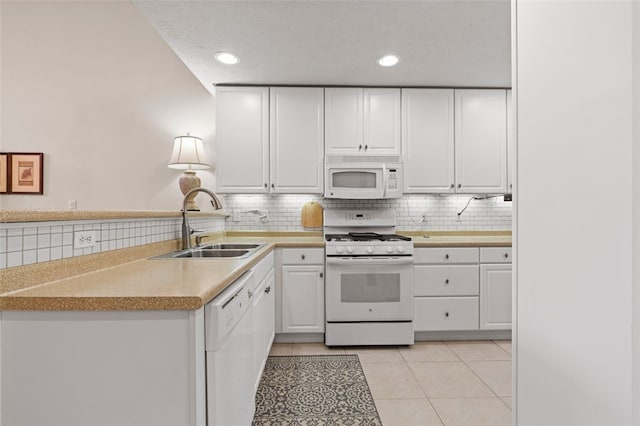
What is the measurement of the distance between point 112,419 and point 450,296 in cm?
254

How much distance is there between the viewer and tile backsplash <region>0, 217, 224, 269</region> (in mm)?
936

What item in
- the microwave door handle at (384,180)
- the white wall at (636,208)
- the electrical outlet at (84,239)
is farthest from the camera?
the microwave door handle at (384,180)

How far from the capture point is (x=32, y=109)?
3.55 metres

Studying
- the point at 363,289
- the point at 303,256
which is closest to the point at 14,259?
the point at 303,256

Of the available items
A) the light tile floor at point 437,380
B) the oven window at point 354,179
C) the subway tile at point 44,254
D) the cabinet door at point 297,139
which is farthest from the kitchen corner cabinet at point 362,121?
the subway tile at point 44,254

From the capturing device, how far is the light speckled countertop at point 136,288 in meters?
0.86

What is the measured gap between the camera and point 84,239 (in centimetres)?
123

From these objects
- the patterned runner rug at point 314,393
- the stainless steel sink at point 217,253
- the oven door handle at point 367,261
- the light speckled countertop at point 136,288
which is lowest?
the patterned runner rug at point 314,393

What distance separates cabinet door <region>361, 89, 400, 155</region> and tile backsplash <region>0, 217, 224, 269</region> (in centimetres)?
208

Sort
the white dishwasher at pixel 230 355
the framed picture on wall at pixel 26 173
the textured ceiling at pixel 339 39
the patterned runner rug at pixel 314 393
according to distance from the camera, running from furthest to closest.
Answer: the framed picture on wall at pixel 26 173 → the textured ceiling at pixel 339 39 → the patterned runner rug at pixel 314 393 → the white dishwasher at pixel 230 355

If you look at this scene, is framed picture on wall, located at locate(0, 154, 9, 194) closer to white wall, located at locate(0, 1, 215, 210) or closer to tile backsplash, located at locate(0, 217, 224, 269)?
white wall, located at locate(0, 1, 215, 210)

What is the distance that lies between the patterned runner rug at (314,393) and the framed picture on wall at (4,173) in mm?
3519

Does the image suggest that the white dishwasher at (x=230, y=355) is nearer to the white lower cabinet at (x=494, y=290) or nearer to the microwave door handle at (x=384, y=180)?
the microwave door handle at (x=384, y=180)

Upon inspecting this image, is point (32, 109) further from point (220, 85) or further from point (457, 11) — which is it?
point (457, 11)
